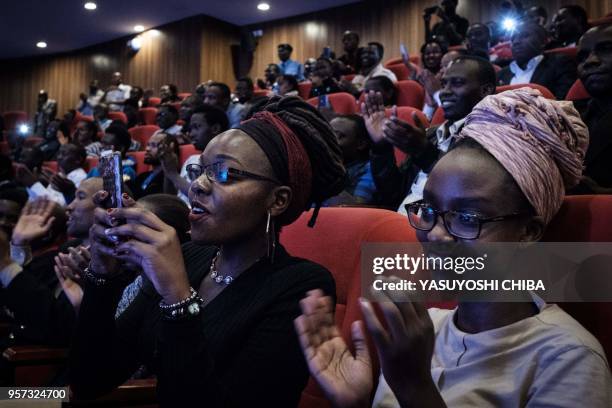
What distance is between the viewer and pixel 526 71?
255 centimetres

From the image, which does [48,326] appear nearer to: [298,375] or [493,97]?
[298,375]

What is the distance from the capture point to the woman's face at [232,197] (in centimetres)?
76

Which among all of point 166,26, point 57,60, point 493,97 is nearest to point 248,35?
point 166,26

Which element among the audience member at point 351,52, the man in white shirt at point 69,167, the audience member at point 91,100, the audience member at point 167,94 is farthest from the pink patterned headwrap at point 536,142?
the audience member at point 91,100

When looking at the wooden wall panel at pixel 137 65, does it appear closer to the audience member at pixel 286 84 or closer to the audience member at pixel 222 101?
the audience member at pixel 286 84

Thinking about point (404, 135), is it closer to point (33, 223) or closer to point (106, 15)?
point (33, 223)

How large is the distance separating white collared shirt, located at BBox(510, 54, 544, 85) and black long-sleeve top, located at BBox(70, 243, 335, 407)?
2096 millimetres

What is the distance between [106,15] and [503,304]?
271 inches

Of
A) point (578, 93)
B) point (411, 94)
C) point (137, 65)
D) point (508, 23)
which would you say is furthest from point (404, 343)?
point (137, 65)

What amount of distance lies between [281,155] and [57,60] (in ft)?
27.2

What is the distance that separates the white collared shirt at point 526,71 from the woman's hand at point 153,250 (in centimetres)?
224

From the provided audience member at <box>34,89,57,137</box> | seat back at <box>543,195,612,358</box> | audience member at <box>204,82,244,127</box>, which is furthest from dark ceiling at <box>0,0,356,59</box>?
seat back at <box>543,195,612,358</box>

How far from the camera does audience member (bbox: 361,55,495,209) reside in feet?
4.91

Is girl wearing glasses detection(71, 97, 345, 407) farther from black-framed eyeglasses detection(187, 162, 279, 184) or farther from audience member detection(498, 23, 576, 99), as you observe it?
audience member detection(498, 23, 576, 99)
